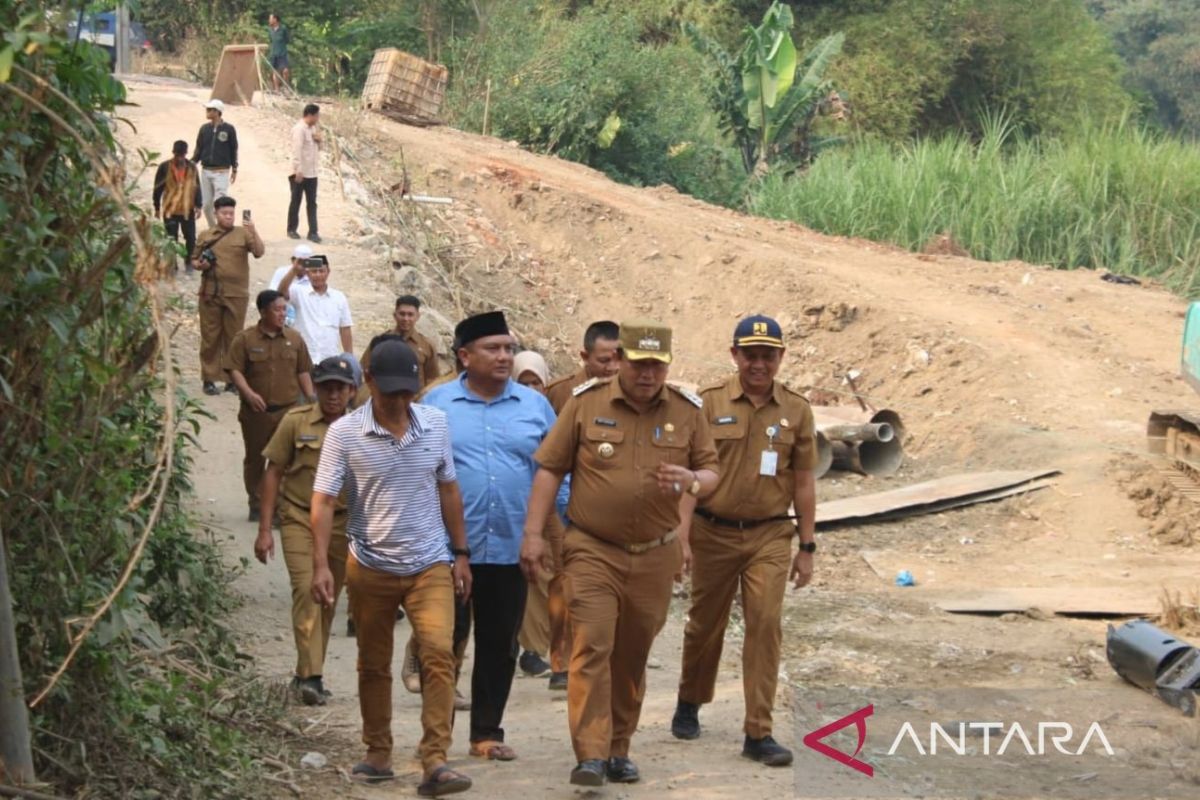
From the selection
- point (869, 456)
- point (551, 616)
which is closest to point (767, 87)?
point (869, 456)


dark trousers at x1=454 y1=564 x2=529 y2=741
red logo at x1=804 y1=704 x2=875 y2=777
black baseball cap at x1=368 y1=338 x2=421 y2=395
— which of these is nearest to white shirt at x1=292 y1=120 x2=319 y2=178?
red logo at x1=804 y1=704 x2=875 y2=777

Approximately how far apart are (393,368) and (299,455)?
1.97 m

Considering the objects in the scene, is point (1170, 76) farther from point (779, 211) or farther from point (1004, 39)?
point (779, 211)

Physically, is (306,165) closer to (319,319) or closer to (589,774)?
(319,319)

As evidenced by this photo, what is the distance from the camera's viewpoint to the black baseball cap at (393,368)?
246 inches

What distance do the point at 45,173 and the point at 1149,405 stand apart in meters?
14.8

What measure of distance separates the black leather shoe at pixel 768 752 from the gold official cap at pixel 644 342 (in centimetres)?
170

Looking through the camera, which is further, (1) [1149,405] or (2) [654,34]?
(2) [654,34]

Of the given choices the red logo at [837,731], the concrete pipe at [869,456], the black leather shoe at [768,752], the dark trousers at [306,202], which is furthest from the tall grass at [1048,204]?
the black leather shoe at [768,752]

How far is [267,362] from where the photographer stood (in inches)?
426

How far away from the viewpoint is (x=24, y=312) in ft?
16.6

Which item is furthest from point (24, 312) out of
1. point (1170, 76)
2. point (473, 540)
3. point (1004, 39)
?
point (1170, 76)

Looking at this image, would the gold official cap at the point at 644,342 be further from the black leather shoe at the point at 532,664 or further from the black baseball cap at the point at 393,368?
the black leather shoe at the point at 532,664

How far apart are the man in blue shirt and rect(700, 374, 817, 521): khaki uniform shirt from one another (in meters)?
0.87
